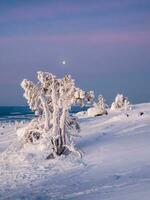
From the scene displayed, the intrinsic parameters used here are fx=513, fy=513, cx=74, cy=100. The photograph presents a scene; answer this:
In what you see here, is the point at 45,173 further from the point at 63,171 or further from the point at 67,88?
the point at 67,88

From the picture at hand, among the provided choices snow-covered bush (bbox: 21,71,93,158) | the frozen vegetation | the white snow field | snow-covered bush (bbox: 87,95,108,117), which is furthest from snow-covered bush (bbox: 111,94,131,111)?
snow-covered bush (bbox: 21,71,93,158)

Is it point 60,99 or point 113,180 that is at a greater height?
point 60,99

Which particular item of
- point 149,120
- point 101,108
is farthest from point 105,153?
point 101,108

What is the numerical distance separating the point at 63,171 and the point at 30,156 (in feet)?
11.9

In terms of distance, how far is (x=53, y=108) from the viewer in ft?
76.3

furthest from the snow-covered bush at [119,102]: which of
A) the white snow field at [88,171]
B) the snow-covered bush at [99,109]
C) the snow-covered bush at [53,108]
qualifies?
the snow-covered bush at [53,108]

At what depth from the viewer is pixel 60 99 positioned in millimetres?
22266

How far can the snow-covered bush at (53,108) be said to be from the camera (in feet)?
71.7

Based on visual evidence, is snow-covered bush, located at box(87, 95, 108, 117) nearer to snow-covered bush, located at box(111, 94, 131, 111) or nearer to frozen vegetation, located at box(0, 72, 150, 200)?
snow-covered bush, located at box(111, 94, 131, 111)

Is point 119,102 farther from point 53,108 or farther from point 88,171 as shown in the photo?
point 88,171

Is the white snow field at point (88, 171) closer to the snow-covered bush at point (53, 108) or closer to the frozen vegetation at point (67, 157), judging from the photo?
the frozen vegetation at point (67, 157)

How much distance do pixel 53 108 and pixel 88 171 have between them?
6.33 m

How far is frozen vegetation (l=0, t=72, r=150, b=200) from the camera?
A: 1429 centimetres

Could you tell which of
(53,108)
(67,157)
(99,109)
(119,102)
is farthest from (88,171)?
(119,102)
